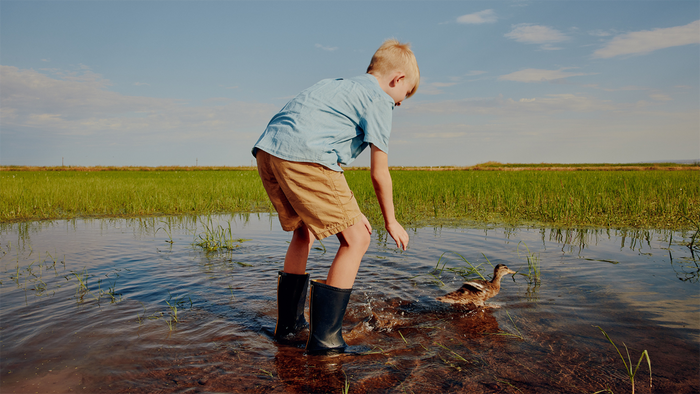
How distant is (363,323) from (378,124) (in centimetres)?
143

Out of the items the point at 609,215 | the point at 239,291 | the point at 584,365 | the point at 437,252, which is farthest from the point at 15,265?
the point at 609,215

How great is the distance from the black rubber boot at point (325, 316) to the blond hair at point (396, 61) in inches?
50.4

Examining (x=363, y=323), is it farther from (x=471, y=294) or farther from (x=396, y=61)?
(x=396, y=61)

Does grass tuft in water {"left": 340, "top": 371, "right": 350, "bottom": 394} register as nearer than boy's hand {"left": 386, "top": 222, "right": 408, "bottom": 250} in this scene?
Yes

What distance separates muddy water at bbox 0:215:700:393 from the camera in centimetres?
195

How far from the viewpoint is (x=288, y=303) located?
8.32 ft

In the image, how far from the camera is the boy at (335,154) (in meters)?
2.08

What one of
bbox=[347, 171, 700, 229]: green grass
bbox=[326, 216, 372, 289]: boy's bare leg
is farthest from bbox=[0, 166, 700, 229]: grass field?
bbox=[326, 216, 372, 289]: boy's bare leg

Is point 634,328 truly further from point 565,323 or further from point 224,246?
point 224,246

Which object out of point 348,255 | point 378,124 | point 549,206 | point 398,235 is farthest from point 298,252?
point 549,206

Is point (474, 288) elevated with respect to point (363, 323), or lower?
elevated

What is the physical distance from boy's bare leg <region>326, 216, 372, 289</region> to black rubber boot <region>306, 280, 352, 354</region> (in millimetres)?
51

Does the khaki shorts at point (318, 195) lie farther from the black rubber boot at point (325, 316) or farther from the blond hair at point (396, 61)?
the blond hair at point (396, 61)

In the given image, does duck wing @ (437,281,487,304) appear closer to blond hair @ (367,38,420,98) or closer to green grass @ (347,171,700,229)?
blond hair @ (367,38,420,98)
